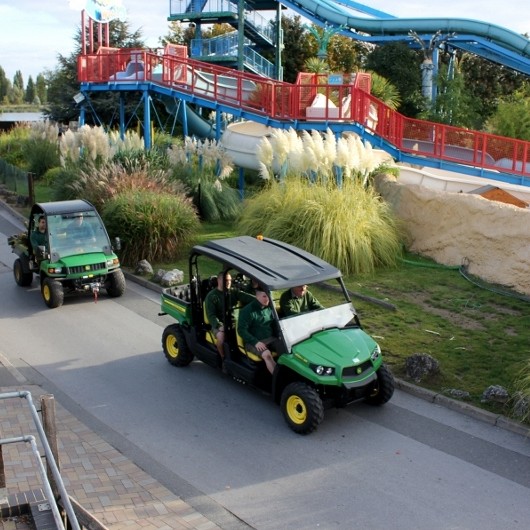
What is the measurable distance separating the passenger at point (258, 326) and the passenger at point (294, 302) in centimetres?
24

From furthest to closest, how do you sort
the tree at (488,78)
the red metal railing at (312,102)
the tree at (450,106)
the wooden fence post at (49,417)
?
1. the tree at (488,78)
2. the tree at (450,106)
3. the red metal railing at (312,102)
4. the wooden fence post at (49,417)

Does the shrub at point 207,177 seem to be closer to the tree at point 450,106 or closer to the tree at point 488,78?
the tree at point 450,106

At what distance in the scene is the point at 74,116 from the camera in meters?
37.8

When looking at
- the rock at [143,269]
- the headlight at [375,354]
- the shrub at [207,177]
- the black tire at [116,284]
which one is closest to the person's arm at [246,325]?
the headlight at [375,354]

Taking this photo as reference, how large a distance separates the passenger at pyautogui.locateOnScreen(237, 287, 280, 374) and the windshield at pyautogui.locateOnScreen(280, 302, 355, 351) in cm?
18

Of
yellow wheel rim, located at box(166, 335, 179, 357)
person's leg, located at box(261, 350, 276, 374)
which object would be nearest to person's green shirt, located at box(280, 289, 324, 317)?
person's leg, located at box(261, 350, 276, 374)

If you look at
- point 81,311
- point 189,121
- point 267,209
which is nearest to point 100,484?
point 81,311

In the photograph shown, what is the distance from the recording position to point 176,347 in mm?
9609

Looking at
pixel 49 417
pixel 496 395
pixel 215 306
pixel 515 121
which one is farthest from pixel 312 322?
pixel 515 121

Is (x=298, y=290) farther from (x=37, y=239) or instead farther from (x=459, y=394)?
(x=37, y=239)

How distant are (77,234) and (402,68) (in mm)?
24770

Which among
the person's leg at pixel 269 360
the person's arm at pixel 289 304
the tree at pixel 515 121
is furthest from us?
the tree at pixel 515 121

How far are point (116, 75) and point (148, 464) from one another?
775 inches

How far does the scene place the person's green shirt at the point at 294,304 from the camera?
829cm
